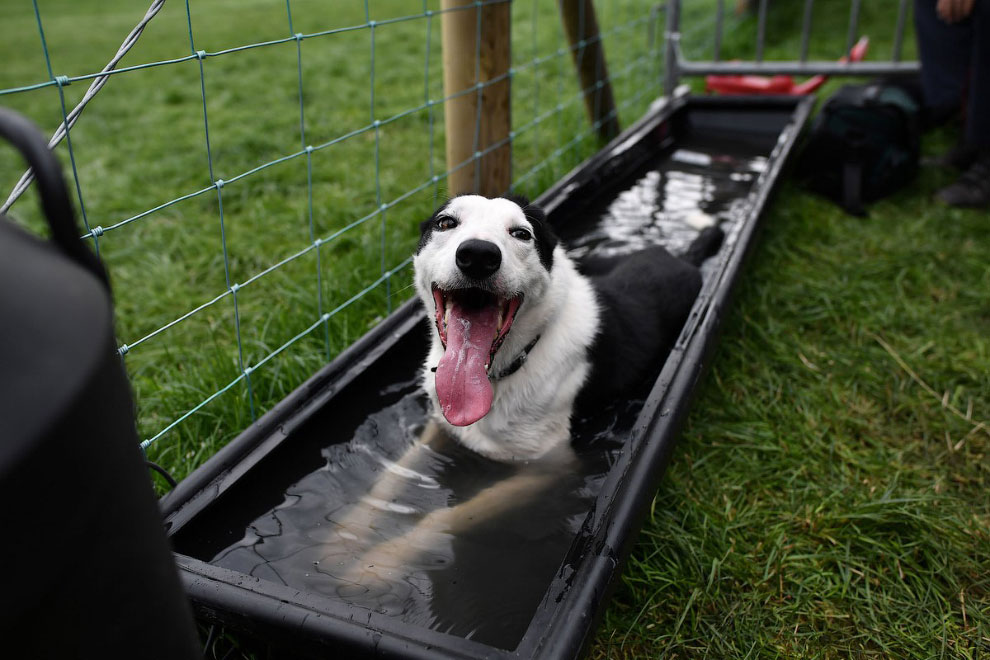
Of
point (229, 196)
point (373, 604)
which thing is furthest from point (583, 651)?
point (229, 196)

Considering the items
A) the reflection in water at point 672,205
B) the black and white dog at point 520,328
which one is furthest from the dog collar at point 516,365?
the reflection in water at point 672,205

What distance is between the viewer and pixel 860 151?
457 cm

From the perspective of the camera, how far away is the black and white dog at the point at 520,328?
2.15 meters

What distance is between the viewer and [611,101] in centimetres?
524

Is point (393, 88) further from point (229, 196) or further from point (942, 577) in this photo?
point (942, 577)

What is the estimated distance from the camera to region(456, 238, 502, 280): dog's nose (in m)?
2.03

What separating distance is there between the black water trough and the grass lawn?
290 mm

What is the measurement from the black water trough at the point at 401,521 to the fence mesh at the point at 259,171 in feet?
1.17

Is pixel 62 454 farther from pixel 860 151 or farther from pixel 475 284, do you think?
pixel 860 151

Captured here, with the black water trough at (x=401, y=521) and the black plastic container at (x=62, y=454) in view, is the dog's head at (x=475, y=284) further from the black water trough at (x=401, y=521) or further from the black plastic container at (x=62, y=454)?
the black plastic container at (x=62, y=454)

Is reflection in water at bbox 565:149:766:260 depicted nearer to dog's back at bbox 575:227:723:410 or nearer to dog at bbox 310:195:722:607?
dog's back at bbox 575:227:723:410

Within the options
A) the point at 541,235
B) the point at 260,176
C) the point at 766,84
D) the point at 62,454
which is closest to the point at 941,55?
the point at 766,84

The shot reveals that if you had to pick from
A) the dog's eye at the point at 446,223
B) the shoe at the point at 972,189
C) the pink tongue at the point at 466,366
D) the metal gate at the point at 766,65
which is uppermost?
the metal gate at the point at 766,65

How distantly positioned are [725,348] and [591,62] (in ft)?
8.39
